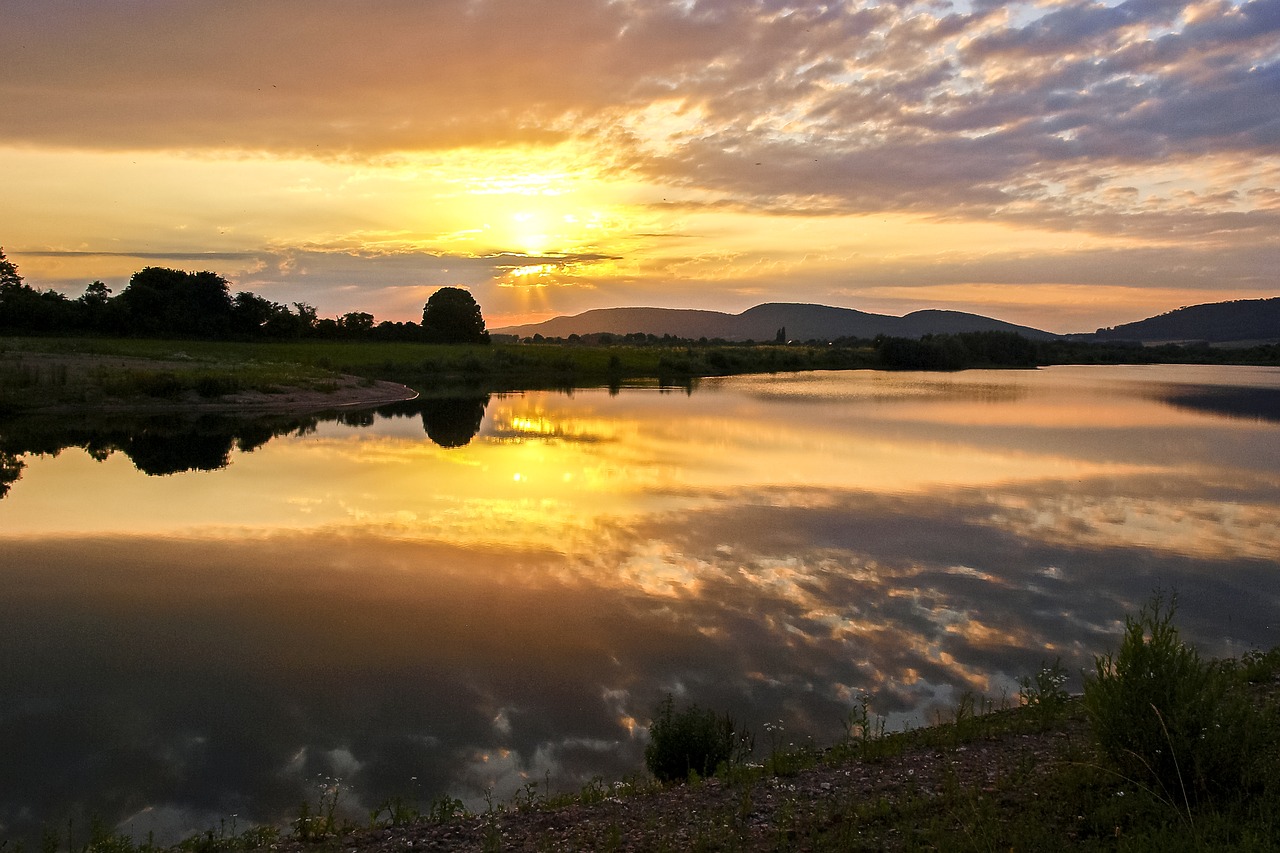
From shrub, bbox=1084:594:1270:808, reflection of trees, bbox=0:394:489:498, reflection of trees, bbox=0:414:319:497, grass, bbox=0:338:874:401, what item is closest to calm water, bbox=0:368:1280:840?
reflection of trees, bbox=0:414:319:497

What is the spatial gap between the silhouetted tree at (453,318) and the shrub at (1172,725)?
9262 cm

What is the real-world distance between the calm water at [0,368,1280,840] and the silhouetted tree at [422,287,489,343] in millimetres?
72368

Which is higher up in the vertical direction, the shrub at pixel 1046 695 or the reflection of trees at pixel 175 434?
the reflection of trees at pixel 175 434

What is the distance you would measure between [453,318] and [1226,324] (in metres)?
168

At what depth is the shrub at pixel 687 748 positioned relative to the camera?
6648mm

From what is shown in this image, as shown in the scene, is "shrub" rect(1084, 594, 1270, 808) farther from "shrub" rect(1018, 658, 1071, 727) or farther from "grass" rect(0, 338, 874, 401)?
"grass" rect(0, 338, 874, 401)

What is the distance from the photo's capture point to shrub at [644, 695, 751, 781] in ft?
21.8

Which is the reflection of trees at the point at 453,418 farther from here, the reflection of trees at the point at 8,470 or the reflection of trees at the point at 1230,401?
the reflection of trees at the point at 1230,401

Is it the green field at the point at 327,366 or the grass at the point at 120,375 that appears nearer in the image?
the grass at the point at 120,375

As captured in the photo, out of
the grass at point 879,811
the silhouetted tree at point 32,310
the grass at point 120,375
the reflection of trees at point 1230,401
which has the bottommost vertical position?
the grass at point 879,811

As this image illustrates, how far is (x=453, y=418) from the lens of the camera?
37.2 metres

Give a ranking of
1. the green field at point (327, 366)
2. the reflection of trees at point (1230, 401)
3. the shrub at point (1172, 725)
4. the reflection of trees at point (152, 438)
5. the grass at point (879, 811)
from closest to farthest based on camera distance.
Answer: the grass at point (879, 811)
the shrub at point (1172, 725)
the reflection of trees at point (152, 438)
the green field at point (327, 366)
the reflection of trees at point (1230, 401)

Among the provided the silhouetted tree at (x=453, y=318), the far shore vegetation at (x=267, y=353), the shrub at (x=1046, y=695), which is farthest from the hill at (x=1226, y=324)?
the shrub at (x=1046, y=695)

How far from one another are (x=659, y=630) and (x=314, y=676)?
386 cm
